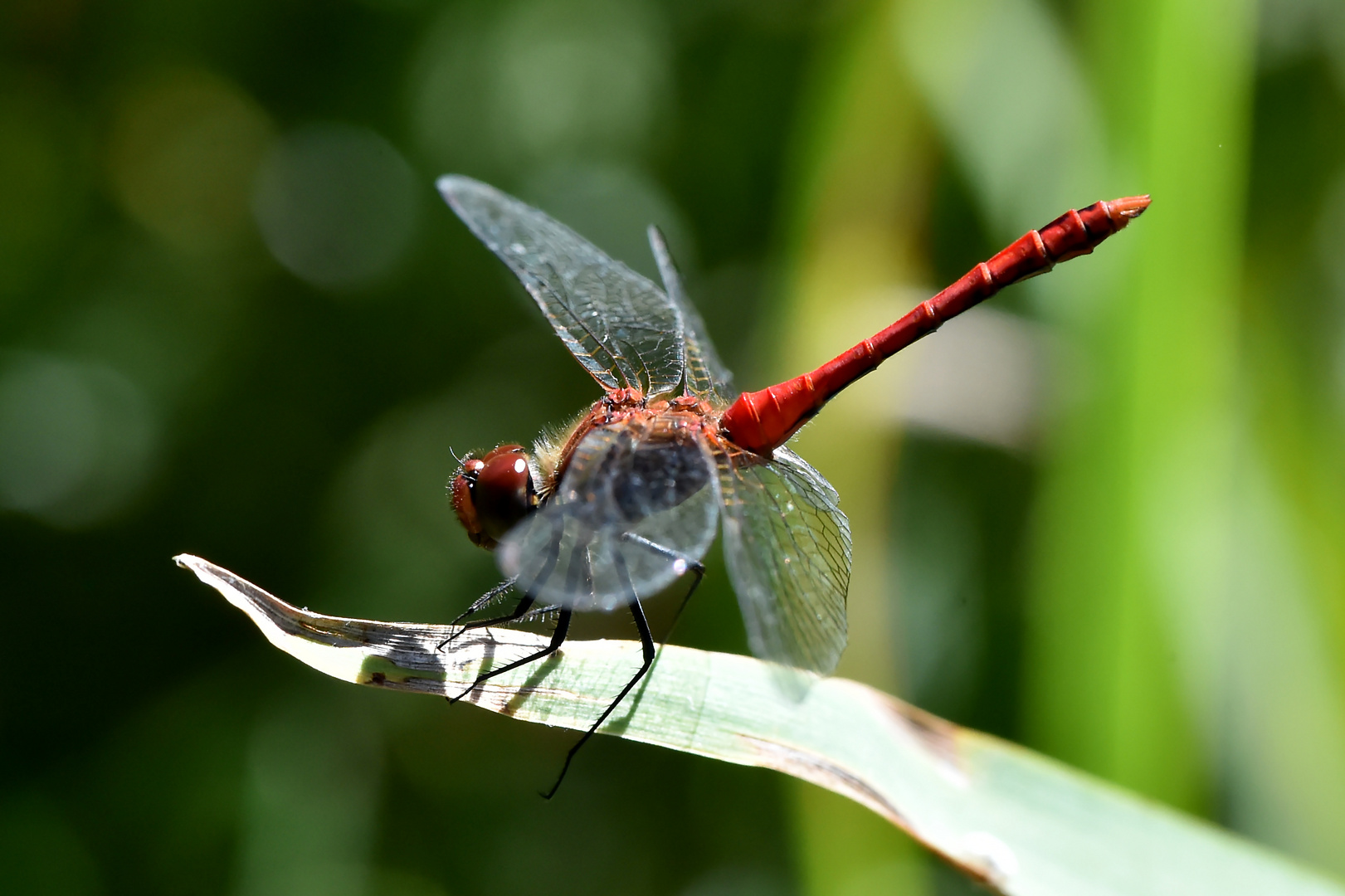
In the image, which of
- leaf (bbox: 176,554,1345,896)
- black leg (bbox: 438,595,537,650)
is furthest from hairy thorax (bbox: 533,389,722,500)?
leaf (bbox: 176,554,1345,896)

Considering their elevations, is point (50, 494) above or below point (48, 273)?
below

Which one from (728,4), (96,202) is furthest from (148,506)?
(728,4)

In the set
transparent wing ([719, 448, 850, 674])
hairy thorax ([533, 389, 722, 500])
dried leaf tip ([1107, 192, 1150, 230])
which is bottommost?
transparent wing ([719, 448, 850, 674])

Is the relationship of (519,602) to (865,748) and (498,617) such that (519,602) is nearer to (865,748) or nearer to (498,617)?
(498,617)

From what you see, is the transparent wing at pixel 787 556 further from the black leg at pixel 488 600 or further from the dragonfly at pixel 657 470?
the black leg at pixel 488 600

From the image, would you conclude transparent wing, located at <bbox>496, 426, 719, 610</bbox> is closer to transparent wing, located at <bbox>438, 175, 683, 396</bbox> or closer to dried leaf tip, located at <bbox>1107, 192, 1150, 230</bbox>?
transparent wing, located at <bbox>438, 175, 683, 396</bbox>

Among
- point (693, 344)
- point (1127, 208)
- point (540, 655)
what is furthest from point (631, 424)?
point (1127, 208)

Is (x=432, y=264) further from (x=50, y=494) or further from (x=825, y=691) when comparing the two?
(x=825, y=691)
